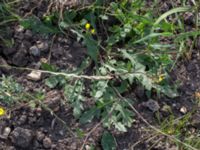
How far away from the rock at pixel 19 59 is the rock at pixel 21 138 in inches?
15.2

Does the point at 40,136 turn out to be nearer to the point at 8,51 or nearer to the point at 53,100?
the point at 53,100

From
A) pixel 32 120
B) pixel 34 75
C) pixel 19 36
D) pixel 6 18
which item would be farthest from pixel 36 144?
pixel 6 18

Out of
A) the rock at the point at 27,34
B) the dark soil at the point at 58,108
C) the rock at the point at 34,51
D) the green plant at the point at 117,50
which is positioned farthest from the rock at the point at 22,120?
the rock at the point at 27,34

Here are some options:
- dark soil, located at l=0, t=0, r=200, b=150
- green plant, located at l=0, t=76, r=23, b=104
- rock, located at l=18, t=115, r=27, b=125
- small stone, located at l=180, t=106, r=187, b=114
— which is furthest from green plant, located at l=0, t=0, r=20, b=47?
small stone, located at l=180, t=106, r=187, b=114

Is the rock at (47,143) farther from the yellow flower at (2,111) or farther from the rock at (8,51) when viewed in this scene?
the rock at (8,51)

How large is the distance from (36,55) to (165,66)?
2.35 ft

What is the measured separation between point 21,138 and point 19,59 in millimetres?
450

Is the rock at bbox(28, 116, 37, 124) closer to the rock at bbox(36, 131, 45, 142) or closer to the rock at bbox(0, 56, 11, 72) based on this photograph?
the rock at bbox(36, 131, 45, 142)

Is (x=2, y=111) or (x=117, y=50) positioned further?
(x=117, y=50)

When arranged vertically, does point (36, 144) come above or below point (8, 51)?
below

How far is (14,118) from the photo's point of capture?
222 cm

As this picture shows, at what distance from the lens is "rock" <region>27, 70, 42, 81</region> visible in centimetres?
232

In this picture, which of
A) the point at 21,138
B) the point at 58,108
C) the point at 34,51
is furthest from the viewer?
the point at 34,51

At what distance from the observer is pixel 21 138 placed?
215 centimetres
